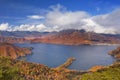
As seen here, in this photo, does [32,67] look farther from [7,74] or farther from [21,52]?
[21,52]

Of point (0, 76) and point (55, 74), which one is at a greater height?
point (0, 76)

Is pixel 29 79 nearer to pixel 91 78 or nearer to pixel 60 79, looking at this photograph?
pixel 60 79

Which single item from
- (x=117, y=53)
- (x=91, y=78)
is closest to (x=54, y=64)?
(x=117, y=53)

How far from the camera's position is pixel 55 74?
274ft

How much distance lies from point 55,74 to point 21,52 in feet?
277

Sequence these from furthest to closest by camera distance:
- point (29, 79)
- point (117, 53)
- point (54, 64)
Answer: point (117, 53), point (54, 64), point (29, 79)

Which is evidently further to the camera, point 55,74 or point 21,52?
point 21,52

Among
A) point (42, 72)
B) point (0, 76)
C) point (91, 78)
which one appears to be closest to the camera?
point (0, 76)

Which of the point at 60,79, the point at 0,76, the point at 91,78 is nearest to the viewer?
the point at 0,76

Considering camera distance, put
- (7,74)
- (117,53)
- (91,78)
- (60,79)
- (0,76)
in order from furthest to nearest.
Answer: (117,53) → (60,79) → (91,78) → (7,74) → (0,76)

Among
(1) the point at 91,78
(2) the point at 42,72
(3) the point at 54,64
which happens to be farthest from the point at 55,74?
(1) the point at 91,78

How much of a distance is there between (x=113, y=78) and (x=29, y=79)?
48634 mm

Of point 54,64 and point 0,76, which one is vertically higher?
point 0,76

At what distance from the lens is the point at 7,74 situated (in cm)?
1903
